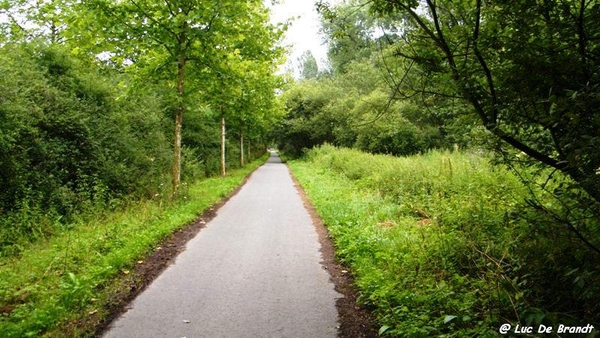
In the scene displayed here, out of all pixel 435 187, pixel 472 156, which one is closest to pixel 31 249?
pixel 435 187

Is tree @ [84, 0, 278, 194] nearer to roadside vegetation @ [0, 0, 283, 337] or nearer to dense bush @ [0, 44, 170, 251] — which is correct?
roadside vegetation @ [0, 0, 283, 337]

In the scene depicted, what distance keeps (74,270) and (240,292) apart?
108 inches

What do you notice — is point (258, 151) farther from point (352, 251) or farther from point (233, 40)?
point (352, 251)

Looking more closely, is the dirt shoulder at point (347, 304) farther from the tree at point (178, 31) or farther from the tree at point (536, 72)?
the tree at point (178, 31)

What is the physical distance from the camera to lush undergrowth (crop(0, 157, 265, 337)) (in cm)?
462

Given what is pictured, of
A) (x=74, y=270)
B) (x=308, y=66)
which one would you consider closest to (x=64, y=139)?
(x=74, y=270)

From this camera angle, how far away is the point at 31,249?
732 centimetres

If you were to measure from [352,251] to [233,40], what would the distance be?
28.3 feet

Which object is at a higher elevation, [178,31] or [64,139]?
[178,31]

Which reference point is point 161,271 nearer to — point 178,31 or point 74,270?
point 74,270

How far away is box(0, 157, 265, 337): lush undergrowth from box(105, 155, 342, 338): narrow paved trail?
63 centimetres

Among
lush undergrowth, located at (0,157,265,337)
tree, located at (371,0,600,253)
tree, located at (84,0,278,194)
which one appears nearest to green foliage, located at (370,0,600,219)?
tree, located at (371,0,600,253)

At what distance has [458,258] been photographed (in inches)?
223

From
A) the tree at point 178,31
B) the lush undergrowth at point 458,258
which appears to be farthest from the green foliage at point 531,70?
the tree at point 178,31
